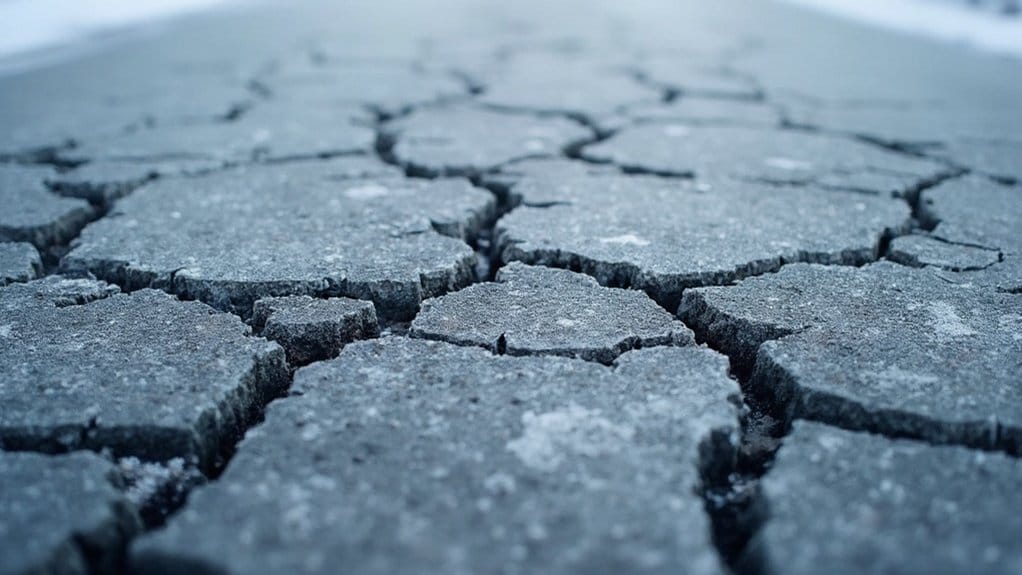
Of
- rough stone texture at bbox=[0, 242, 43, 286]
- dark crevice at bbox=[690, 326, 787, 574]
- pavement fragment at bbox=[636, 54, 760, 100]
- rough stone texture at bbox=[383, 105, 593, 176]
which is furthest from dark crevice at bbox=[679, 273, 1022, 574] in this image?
pavement fragment at bbox=[636, 54, 760, 100]

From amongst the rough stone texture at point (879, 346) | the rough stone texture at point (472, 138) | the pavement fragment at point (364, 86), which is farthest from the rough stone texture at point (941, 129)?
the pavement fragment at point (364, 86)

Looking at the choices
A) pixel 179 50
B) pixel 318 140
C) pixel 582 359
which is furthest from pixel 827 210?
pixel 179 50

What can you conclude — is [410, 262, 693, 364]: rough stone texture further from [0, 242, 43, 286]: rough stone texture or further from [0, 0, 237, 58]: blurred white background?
[0, 0, 237, 58]: blurred white background

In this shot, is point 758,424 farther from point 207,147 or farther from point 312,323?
point 207,147

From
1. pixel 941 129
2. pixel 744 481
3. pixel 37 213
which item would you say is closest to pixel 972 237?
pixel 744 481

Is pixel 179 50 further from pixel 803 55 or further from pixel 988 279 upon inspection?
pixel 988 279

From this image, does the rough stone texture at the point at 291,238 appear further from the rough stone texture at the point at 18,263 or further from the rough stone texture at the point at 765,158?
the rough stone texture at the point at 765,158
